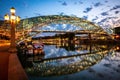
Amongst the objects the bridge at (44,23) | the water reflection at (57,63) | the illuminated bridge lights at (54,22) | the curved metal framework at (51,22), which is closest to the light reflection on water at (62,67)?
the water reflection at (57,63)

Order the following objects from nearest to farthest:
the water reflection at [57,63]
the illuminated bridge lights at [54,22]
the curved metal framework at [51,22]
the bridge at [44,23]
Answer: the water reflection at [57,63]
the bridge at [44,23]
the curved metal framework at [51,22]
the illuminated bridge lights at [54,22]

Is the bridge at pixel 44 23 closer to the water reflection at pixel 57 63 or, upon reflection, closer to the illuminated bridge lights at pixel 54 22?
the illuminated bridge lights at pixel 54 22

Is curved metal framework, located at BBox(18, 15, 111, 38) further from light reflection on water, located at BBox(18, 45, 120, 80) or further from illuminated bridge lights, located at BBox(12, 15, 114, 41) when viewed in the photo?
light reflection on water, located at BBox(18, 45, 120, 80)

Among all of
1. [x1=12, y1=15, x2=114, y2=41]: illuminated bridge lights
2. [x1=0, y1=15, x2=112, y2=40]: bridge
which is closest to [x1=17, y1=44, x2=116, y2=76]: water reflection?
[x1=0, y1=15, x2=112, y2=40]: bridge

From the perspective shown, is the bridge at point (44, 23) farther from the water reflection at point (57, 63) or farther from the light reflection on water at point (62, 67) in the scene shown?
the light reflection on water at point (62, 67)

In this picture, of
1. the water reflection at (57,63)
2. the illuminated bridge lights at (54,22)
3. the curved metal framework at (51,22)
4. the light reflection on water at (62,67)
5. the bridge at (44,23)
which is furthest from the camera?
the illuminated bridge lights at (54,22)

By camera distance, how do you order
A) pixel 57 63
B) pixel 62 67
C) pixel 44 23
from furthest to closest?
1. pixel 44 23
2. pixel 57 63
3. pixel 62 67

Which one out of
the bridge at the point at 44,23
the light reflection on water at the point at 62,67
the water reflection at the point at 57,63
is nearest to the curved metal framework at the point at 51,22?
the bridge at the point at 44,23

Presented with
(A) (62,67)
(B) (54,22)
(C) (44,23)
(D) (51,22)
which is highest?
(B) (54,22)

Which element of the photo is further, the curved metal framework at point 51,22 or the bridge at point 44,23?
the curved metal framework at point 51,22

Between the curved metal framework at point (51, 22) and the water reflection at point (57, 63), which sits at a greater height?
the curved metal framework at point (51, 22)

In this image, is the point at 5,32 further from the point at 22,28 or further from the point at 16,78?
the point at 16,78

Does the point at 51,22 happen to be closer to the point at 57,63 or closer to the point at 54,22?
the point at 54,22

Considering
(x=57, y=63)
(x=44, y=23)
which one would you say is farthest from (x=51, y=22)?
(x=57, y=63)
